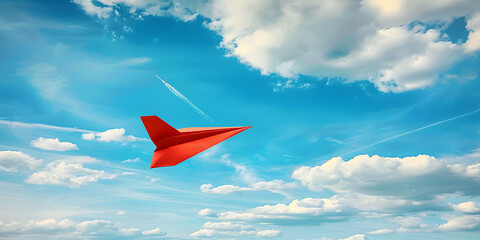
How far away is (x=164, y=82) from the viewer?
2656 centimetres

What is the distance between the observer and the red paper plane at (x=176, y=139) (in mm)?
26250

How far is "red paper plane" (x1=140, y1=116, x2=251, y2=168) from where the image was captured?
26.2m

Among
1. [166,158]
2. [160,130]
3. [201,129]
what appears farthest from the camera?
[201,129]

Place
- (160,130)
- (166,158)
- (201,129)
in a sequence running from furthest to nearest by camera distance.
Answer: (201,129) → (160,130) → (166,158)

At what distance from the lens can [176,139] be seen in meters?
28.3

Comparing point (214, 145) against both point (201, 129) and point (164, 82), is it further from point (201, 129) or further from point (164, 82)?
point (164, 82)

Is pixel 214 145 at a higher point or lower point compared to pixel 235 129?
lower

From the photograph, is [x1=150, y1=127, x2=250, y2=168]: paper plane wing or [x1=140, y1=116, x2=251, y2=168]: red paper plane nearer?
[x1=150, y1=127, x2=250, y2=168]: paper plane wing

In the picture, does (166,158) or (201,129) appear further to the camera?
(201,129)

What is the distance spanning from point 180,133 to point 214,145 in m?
3.51

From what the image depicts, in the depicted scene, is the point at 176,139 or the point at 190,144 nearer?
the point at 190,144

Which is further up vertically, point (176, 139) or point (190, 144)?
point (176, 139)

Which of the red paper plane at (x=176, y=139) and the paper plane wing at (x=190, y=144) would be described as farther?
the red paper plane at (x=176, y=139)

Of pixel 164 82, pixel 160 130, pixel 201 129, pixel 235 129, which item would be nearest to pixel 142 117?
pixel 160 130
